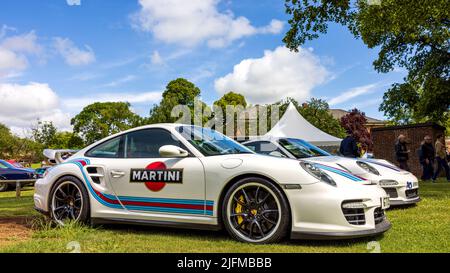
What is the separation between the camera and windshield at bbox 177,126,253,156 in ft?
16.1

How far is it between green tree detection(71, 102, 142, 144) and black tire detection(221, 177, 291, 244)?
62.2 meters

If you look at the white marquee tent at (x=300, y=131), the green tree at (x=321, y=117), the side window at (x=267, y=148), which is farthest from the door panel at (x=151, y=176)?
the green tree at (x=321, y=117)

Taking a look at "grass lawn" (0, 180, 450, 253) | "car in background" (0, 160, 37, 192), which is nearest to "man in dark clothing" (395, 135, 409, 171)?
"grass lawn" (0, 180, 450, 253)

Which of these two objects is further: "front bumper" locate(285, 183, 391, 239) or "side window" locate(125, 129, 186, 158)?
"side window" locate(125, 129, 186, 158)

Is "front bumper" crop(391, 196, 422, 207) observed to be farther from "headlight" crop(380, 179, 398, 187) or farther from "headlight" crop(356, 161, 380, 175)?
"headlight" crop(356, 161, 380, 175)

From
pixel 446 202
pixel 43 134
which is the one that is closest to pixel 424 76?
pixel 446 202

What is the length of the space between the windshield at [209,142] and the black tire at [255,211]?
2.24 feet

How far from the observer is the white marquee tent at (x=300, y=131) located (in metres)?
19.2

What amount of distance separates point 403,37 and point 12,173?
21409 mm

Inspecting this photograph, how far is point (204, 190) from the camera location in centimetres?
452

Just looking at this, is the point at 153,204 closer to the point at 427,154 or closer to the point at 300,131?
the point at 427,154

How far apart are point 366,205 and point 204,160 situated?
1835 millimetres

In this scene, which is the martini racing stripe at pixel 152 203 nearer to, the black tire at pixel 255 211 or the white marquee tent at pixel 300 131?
the black tire at pixel 255 211

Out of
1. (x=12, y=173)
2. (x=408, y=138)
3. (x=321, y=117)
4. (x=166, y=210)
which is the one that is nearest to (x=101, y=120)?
(x=321, y=117)
